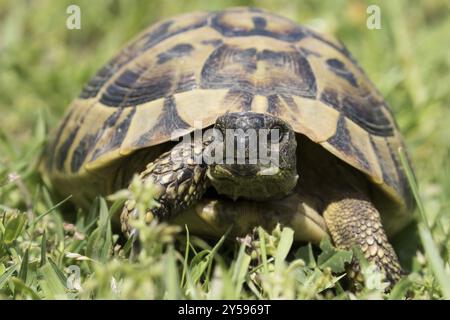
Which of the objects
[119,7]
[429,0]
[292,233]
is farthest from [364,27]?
[292,233]

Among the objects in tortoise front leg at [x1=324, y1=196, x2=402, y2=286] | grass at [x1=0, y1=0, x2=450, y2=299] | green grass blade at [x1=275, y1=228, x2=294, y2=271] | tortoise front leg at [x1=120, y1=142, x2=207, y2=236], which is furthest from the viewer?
tortoise front leg at [x1=324, y1=196, x2=402, y2=286]

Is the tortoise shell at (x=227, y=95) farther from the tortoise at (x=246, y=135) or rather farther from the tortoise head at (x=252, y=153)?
the tortoise head at (x=252, y=153)

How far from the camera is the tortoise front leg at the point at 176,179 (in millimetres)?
3070

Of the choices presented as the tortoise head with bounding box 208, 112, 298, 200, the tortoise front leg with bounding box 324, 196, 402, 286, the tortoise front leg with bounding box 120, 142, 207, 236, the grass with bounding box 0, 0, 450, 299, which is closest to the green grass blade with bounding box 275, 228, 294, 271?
the grass with bounding box 0, 0, 450, 299

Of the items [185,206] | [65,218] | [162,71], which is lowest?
[65,218]

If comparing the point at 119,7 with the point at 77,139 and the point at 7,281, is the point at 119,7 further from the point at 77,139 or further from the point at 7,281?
the point at 7,281

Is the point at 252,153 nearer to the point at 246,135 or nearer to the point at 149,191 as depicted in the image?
the point at 246,135

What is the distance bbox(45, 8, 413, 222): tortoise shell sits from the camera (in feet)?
10.9

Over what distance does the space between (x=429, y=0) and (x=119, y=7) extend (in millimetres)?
3185

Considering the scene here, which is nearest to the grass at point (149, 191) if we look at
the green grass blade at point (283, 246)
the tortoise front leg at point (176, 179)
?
the green grass blade at point (283, 246)

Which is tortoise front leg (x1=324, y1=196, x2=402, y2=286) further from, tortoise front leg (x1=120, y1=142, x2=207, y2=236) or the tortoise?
tortoise front leg (x1=120, y1=142, x2=207, y2=236)

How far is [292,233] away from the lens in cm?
302

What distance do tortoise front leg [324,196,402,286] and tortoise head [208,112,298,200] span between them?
371mm

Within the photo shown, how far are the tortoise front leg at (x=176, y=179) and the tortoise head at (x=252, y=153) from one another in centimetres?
9
